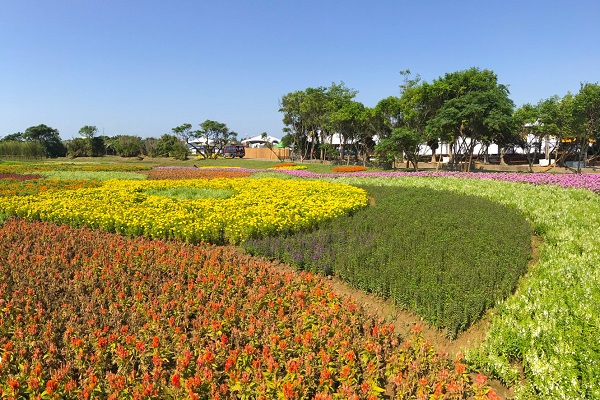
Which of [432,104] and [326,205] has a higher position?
[432,104]

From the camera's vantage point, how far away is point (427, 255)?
20.5 ft

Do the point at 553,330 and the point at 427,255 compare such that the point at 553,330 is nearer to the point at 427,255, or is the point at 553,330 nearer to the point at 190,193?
the point at 427,255

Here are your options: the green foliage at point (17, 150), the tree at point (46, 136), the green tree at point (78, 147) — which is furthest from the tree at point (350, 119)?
the tree at point (46, 136)

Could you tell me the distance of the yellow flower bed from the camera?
8.08 m

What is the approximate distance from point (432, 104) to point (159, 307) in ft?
102

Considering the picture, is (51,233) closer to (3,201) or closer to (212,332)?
(3,201)

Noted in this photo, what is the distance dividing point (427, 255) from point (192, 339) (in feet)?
13.7

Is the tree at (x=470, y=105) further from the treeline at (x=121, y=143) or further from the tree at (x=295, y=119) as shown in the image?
the treeline at (x=121, y=143)

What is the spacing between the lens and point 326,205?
395 inches

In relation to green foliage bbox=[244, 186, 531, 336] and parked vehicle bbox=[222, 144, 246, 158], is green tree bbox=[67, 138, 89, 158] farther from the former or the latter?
green foliage bbox=[244, 186, 531, 336]

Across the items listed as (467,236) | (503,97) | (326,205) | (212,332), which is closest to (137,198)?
(326,205)

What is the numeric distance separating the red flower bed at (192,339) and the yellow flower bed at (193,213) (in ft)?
7.17

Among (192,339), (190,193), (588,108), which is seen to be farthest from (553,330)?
(588,108)

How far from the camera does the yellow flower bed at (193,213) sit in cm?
808
